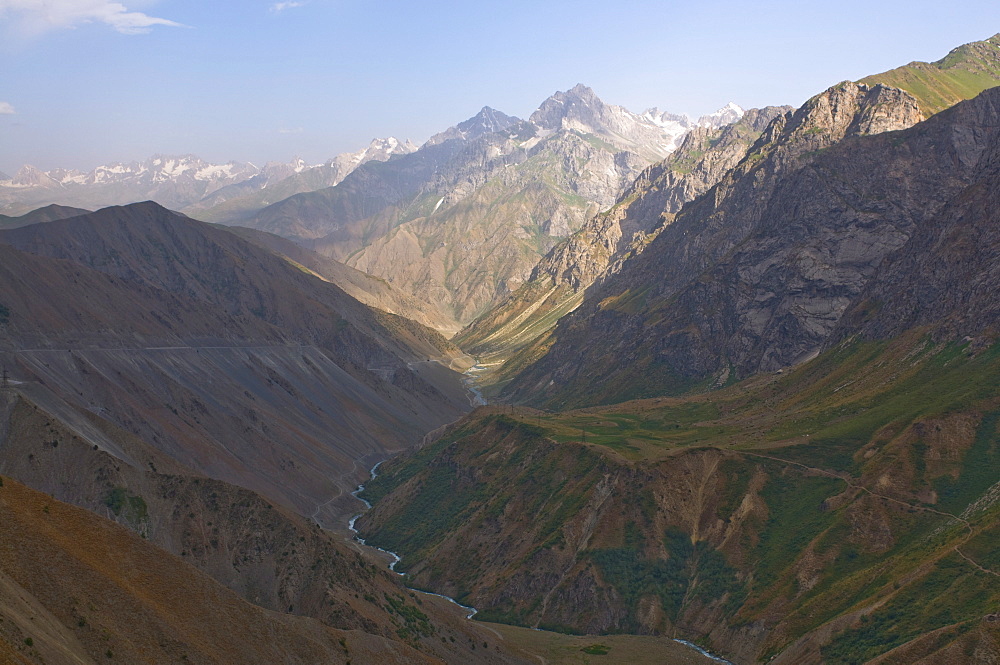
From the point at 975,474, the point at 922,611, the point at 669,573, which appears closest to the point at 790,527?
the point at 669,573

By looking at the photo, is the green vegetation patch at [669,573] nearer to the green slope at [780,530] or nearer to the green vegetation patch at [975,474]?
the green slope at [780,530]

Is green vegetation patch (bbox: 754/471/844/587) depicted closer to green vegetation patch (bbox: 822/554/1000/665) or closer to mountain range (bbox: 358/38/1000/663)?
mountain range (bbox: 358/38/1000/663)

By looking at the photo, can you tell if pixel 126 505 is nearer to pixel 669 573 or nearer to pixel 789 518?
pixel 669 573

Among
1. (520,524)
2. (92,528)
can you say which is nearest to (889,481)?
(520,524)

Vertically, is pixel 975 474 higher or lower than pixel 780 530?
higher

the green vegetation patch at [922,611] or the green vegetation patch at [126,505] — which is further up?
the green vegetation patch at [126,505]

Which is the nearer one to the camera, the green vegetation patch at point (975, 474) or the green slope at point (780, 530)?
the green slope at point (780, 530)

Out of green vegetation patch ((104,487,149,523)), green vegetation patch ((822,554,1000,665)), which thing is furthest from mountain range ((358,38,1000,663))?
green vegetation patch ((104,487,149,523))

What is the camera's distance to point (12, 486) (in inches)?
3214

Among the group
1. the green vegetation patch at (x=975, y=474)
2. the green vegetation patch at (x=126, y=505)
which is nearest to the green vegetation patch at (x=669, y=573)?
the green vegetation patch at (x=975, y=474)

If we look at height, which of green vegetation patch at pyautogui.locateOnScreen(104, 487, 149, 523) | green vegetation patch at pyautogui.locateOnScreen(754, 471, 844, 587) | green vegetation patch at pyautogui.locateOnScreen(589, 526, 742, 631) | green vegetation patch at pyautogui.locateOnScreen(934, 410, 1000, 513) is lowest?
green vegetation patch at pyautogui.locateOnScreen(589, 526, 742, 631)

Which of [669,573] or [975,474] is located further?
[669,573]

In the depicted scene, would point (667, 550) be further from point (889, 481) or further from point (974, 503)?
point (974, 503)

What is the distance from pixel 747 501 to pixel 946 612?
2038 inches
